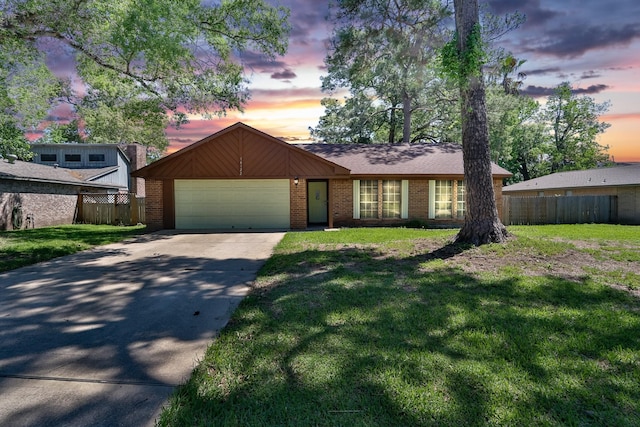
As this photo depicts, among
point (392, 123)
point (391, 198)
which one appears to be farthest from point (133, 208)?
point (392, 123)

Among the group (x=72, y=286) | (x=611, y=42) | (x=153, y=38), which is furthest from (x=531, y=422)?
(x=611, y=42)

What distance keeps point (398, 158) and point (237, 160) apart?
7918mm

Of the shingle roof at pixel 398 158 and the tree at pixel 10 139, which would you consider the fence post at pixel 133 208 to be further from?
the shingle roof at pixel 398 158

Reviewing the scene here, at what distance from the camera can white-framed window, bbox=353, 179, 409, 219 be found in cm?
1460

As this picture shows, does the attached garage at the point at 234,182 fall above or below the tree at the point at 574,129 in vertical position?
below

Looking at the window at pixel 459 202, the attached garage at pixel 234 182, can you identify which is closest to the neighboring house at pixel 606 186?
the window at pixel 459 202

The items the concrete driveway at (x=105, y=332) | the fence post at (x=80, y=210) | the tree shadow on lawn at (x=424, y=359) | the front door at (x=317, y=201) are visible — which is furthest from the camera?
the fence post at (x=80, y=210)

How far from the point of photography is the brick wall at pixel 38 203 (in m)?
14.5

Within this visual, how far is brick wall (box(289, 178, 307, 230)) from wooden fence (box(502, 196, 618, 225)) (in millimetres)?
11164

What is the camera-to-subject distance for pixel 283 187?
554 inches

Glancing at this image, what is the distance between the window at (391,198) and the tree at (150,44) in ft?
23.6

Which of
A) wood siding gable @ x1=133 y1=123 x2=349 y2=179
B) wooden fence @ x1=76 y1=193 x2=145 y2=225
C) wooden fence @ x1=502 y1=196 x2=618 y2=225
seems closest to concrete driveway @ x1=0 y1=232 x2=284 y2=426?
wood siding gable @ x1=133 y1=123 x2=349 y2=179

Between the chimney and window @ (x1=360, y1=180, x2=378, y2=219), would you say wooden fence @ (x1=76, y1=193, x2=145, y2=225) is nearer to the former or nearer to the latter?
the chimney

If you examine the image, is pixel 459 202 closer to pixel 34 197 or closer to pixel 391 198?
pixel 391 198
